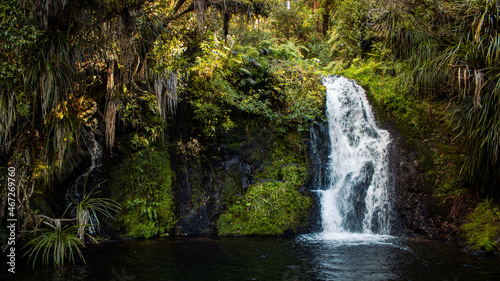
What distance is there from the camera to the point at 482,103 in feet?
22.1

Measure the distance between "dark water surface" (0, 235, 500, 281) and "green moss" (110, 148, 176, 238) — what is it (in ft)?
1.92

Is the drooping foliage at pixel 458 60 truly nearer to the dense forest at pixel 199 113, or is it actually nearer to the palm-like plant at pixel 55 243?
the dense forest at pixel 199 113

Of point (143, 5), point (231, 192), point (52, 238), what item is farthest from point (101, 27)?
point (231, 192)

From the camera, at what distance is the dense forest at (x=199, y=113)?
209 inches

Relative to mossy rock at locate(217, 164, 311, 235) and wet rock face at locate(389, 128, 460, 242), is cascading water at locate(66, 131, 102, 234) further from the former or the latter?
wet rock face at locate(389, 128, 460, 242)

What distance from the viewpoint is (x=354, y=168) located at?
9336mm

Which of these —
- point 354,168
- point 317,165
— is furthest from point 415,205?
point 317,165

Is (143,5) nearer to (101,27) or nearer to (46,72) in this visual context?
(101,27)

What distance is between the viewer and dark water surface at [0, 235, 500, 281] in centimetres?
479

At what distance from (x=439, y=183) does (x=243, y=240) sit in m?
5.28

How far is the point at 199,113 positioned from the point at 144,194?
2.63 m

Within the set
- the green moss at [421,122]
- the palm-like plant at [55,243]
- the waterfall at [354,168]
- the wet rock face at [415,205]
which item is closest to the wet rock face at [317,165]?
the waterfall at [354,168]

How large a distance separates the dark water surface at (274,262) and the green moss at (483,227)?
1.52 ft

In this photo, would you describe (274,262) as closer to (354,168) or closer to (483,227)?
(483,227)
